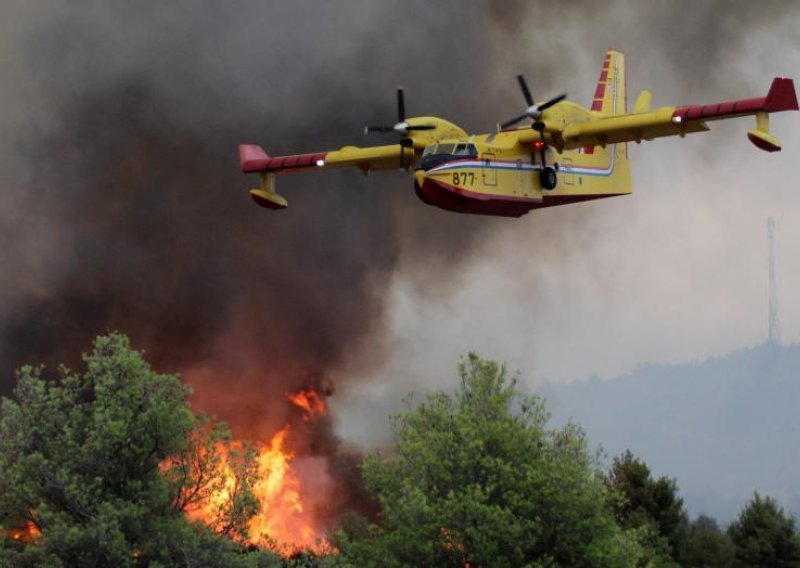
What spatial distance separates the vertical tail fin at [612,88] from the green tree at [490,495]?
24.1m

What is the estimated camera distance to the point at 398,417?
57.1 m

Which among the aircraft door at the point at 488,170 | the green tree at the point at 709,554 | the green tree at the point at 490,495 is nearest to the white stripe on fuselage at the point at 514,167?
the aircraft door at the point at 488,170

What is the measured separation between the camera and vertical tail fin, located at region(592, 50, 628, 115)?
247 ft

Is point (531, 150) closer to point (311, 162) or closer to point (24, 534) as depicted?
point (311, 162)

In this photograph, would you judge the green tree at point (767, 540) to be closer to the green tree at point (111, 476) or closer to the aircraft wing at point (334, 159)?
the aircraft wing at point (334, 159)

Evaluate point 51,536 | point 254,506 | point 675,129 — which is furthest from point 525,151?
point 51,536

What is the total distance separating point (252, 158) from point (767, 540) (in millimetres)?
38688

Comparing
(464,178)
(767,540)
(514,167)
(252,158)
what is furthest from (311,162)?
(767,540)

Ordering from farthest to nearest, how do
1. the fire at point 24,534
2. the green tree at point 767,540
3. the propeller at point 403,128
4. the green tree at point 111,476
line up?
1. the green tree at point 767,540
2. the propeller at point 403,128
3. the fire at point 24,534
4. the green tree at point 111,476

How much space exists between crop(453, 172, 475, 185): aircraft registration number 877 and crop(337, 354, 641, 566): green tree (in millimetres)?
9312

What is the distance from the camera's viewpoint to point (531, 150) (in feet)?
204

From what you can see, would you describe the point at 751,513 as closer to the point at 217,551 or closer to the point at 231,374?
the point at 231,374

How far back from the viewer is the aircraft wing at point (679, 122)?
55.3 metres

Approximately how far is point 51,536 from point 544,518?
760 inches
